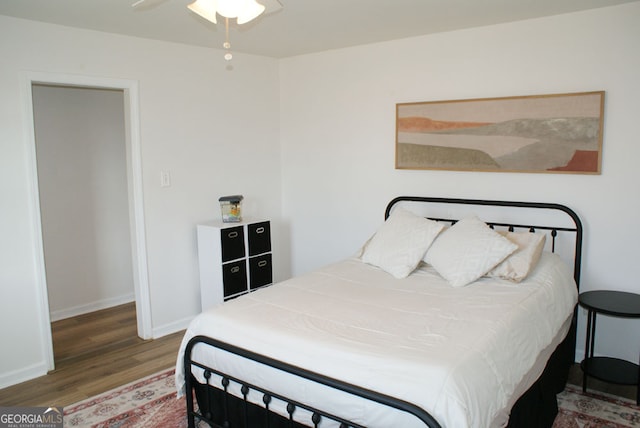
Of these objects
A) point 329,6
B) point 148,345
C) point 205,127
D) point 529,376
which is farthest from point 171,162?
point 529,376

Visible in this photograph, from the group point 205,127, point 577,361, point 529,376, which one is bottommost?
point 577,361

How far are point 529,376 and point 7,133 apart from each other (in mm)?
3314

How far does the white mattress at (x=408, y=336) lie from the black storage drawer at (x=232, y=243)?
105 centimetres

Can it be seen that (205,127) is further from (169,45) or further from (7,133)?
(7,133)

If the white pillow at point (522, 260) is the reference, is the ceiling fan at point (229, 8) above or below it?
above

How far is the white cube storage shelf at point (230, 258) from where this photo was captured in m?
3.87

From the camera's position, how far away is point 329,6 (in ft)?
9.51

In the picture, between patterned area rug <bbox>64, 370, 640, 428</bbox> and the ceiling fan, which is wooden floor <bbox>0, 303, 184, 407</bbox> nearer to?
patterned area rug <bbox>64, 370, 640, 428</bbox>

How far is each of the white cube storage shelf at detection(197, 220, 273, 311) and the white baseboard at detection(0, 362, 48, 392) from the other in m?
1.25

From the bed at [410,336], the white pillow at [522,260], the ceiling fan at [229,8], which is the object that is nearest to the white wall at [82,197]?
the bed at [410,336]

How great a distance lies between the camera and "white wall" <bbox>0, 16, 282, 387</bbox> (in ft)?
10.2

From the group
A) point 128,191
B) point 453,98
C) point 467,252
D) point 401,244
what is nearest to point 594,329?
point 467,252

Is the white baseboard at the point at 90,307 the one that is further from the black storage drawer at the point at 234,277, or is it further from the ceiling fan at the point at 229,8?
the ceiling fan at the point at 229,8

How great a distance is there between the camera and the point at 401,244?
126 inches
